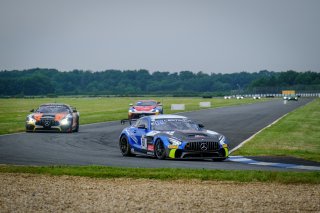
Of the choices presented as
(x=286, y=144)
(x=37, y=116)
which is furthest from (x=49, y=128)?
(x=286, y=144)

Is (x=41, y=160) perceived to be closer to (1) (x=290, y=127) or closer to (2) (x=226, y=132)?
(2) (x=226, y=132)

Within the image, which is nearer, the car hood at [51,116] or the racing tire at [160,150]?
the racing tire at [160,150]

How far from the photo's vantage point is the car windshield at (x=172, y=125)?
810 inches

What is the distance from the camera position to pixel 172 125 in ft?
68.0

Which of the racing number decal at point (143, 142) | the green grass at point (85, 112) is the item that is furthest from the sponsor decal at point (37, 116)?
the racing number decal at point (143, 142)

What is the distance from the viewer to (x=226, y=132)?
3450cm

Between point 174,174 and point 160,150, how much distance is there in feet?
15.1

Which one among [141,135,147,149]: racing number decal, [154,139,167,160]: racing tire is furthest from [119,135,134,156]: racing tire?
[154,139,167,160]: racing tire

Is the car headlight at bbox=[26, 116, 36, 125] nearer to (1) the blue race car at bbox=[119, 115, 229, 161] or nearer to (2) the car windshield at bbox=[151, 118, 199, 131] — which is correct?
(1) the blue race car at bbox=[119, 115, 229, 161]

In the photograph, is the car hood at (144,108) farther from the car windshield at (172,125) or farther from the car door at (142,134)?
the car windshield at (172,125)

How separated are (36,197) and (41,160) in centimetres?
763

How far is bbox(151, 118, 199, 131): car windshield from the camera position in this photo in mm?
20578

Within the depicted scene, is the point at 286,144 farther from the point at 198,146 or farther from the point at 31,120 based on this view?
the point at 31,120

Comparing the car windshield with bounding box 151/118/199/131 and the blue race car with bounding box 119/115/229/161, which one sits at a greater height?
the car windshield with bounding box 151/118/199/131
